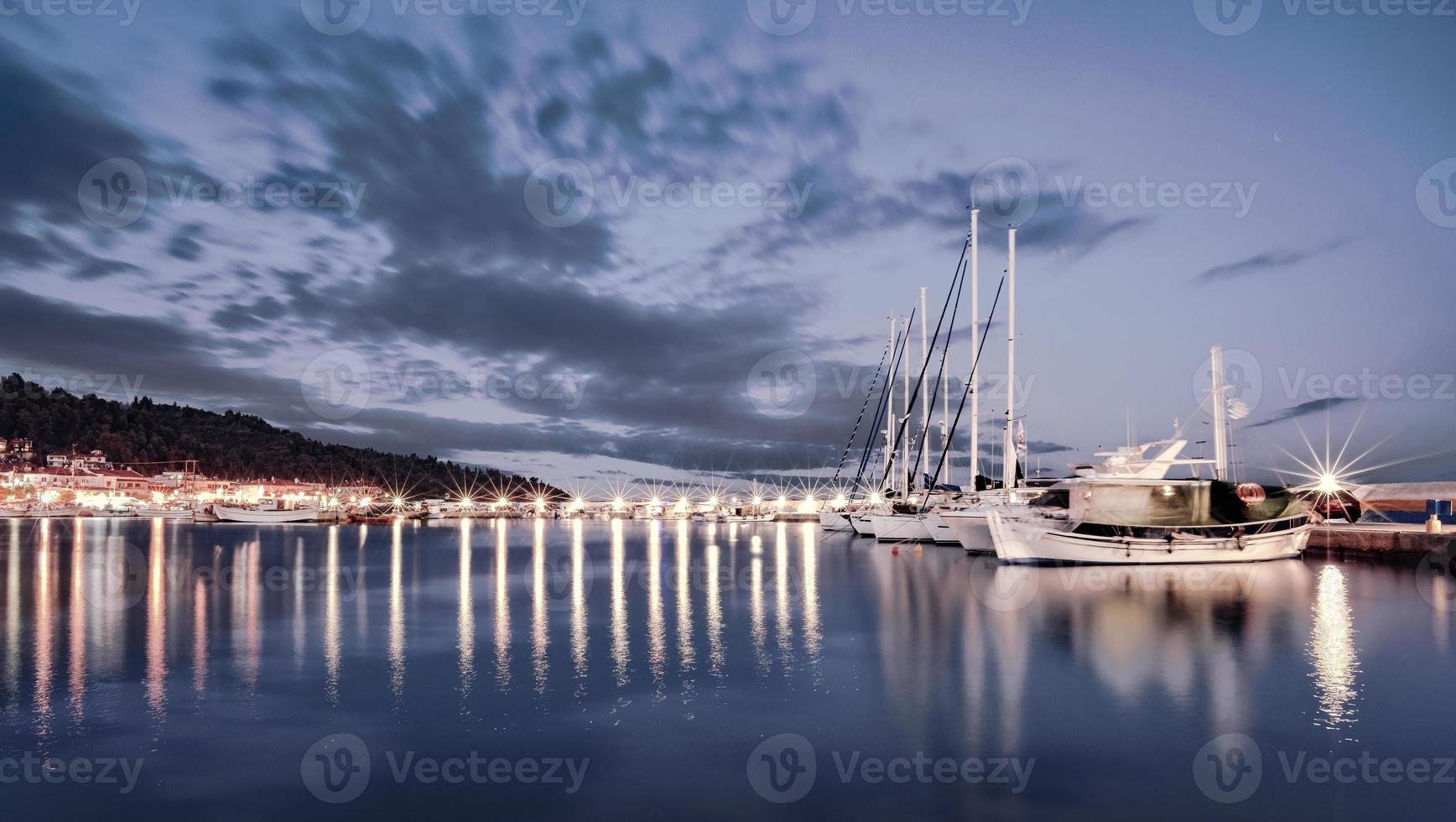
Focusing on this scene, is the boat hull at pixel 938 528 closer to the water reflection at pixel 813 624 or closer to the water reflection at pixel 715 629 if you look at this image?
the water reflection at pixel 813 624

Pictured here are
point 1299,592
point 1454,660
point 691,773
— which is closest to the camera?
point 691,773

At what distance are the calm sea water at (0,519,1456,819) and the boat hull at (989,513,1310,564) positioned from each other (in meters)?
6.74

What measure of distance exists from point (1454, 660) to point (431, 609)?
33599 millimetres

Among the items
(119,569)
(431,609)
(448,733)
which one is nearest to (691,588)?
(431,609)

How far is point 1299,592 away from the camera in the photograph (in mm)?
37594

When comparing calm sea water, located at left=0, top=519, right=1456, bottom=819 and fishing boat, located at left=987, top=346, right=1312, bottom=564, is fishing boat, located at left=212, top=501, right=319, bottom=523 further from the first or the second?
fishing boat, located at left=987, top=346, right=1312, bottom=564

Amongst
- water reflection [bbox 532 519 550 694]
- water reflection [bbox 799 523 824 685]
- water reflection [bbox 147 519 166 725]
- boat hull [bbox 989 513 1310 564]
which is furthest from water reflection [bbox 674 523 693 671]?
boat hull [bbox 989 513 1310 564]

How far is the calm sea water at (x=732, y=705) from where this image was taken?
41.4 ft

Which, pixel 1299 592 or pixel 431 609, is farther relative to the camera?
pixel 1299 592

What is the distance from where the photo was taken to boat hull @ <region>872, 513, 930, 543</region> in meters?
71.3

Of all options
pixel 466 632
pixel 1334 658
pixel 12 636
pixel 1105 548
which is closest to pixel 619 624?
pixel 466 632

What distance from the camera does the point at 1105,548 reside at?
44750 mm

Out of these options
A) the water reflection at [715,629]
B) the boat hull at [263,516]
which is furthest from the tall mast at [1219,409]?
the boat hull at [263,516]

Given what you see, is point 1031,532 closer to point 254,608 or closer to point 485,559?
point 254,608
